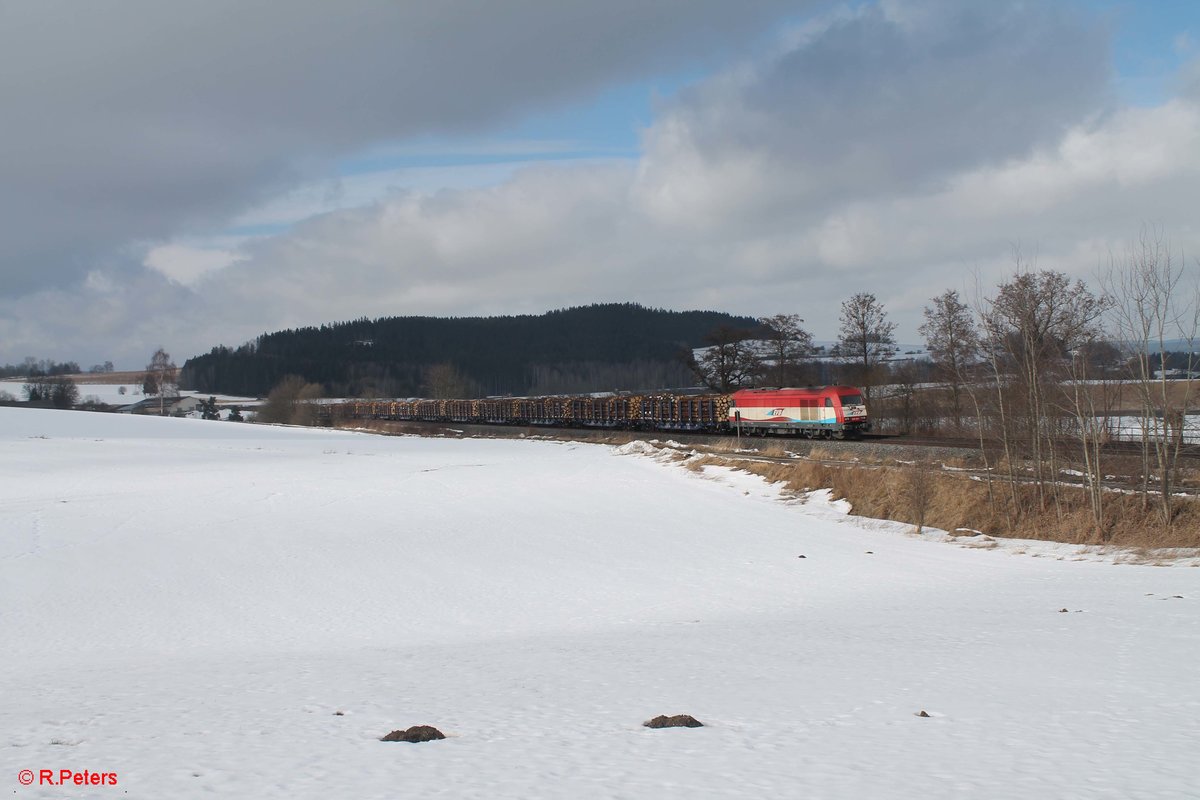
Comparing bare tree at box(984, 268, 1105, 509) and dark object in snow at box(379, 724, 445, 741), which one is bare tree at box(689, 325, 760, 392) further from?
dark object in snow at box(379, 724, 445, 741)

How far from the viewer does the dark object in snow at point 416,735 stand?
25.4 feet

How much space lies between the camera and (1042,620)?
13.7 meters

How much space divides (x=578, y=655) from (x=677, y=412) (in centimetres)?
6332

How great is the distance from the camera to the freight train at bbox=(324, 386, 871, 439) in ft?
168

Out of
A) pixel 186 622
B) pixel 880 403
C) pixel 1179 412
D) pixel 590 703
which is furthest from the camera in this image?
pixel 880 403

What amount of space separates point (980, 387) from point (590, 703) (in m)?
31.0

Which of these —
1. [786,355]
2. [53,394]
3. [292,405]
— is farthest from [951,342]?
[53,394]

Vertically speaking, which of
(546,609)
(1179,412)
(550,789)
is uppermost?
(1179,412)

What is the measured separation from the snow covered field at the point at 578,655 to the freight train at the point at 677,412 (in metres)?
20.9

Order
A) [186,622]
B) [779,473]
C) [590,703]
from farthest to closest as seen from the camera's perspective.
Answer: [779,473], [186,622], [590,703]

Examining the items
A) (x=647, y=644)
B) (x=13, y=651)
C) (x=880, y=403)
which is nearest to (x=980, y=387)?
(x=880, y=403)

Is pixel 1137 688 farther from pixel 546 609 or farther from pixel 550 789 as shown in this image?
pixel 546 609

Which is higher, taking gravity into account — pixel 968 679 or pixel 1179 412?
pixel 1179 412

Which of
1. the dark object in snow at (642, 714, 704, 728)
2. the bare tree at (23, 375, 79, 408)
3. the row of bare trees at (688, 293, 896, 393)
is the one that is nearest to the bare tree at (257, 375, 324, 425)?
the bare tree at (23, 375, 79, 408)
